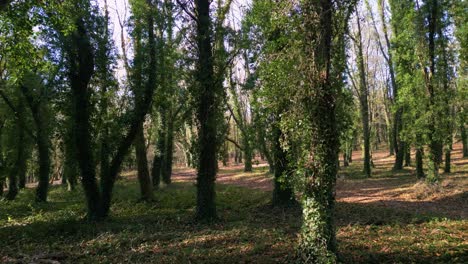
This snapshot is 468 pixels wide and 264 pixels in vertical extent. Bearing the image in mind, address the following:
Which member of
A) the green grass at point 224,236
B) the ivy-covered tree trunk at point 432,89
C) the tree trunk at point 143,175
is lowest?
the green grass at point 224,236

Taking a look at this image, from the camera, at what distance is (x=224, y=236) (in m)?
10.1

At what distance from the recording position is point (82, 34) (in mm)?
13164

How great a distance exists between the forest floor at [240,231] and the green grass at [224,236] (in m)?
0.02

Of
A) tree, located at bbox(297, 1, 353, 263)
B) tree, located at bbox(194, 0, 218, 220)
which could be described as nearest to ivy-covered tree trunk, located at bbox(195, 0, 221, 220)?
tree, located at bbox(194, 0, 218, 220)

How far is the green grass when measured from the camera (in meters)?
8.05

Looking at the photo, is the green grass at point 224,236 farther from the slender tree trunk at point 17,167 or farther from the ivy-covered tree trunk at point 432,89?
the slender tree trunk at point 17,167

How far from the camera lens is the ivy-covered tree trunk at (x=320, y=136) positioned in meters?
6.74

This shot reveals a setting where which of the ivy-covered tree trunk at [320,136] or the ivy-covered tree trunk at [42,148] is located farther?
→ the ivy-covered tree trunk at [42,148]

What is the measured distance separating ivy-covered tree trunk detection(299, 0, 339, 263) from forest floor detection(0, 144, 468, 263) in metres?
0.83

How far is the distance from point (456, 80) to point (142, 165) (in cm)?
1782

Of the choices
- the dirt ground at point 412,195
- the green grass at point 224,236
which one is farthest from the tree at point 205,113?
the dirt ground at point 412,195

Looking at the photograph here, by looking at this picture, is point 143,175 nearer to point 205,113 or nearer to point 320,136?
point 205,113

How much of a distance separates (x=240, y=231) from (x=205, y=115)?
415cm

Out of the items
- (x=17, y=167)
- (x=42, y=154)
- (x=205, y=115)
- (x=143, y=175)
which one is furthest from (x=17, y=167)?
(x=205, y=115)
